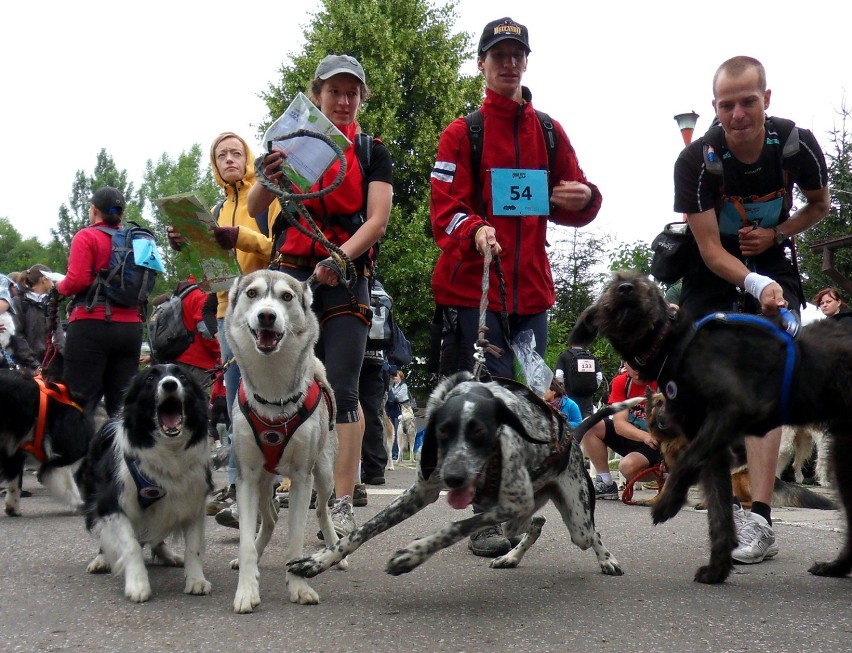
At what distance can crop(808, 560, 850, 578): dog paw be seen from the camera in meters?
4.52

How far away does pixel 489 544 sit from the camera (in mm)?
5270

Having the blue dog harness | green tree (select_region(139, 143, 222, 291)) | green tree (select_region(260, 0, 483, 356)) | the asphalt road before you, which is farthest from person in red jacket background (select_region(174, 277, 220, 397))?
green tree (select_region(139, 143, 222, 291))

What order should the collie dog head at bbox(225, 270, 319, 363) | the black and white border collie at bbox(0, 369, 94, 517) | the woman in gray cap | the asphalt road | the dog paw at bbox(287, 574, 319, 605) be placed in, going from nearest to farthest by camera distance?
1. the asphalt road
2. the dog paw at bbox(287, 574, 319, 605)
3. the collie dog head at bbox(225, 270, 319, 363)
4. the woman in gray cap
5. the black and white border collie at bbox(0, 369, 94, 517)

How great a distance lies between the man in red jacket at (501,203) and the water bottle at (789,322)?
134 centimetres

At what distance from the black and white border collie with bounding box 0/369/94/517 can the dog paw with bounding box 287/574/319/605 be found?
389cm

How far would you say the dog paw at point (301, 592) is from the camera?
3.87 meters

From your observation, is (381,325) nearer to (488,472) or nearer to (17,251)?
(488,472)

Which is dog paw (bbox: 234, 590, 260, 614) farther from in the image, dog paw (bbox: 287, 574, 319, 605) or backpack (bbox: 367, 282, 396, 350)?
backpack (bbox: 367, 282, 396, 350)

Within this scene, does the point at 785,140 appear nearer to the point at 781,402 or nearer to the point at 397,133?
the point at 781,402

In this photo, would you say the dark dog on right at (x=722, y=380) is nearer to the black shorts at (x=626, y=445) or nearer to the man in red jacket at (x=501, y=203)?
the man in red jacket at (x=501, y=203)

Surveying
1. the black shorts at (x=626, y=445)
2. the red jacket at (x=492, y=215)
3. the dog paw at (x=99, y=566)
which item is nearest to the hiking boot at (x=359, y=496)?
the red jacket at (x=492, y=215)

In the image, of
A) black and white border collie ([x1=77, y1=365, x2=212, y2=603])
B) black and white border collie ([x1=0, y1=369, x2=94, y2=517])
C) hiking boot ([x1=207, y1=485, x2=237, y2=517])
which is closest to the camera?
black and white border collie ([x1=77, y1=365, x2=212, y2=603])

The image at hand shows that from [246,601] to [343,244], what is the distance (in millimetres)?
2196

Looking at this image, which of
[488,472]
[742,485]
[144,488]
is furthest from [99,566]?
[742,485]
